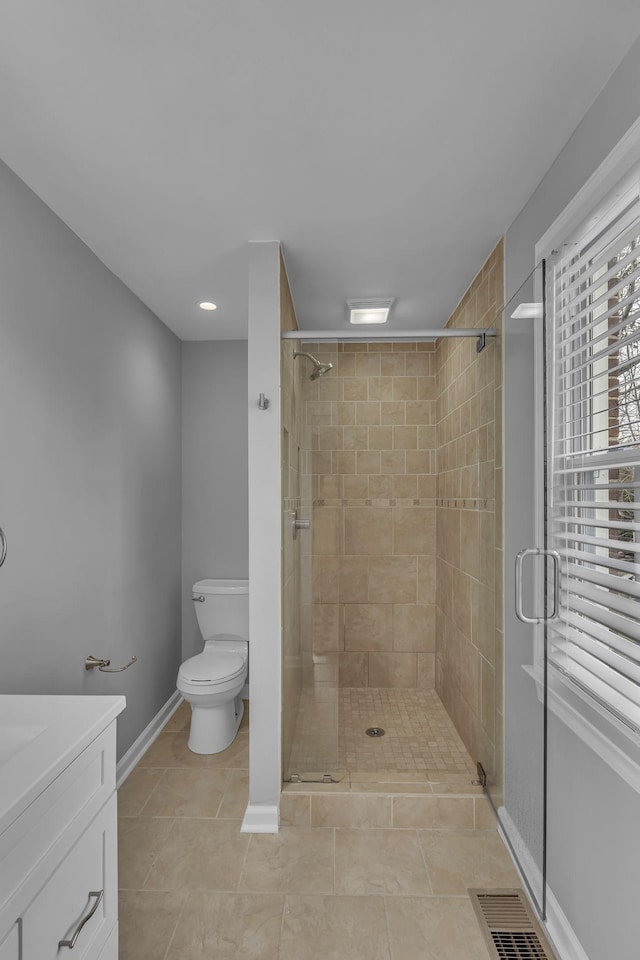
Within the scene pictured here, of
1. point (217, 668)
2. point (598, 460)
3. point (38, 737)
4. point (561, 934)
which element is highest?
point (598, 460)

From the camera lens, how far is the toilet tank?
332 centimetres

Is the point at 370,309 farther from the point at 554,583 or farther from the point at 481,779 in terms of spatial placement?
the point at 481,779

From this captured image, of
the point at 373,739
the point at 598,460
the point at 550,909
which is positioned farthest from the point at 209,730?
the point at 598,460

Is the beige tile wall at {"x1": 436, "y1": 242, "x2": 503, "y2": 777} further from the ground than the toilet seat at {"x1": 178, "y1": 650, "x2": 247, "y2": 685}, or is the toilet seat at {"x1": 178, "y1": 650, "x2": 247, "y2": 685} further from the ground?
the beige tile wall at {"x1": 436, "y1": 242, "x2": 503, "y2": 777}

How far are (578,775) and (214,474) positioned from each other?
2731 mm

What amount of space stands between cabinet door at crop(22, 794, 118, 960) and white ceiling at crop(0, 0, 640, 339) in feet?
6.11

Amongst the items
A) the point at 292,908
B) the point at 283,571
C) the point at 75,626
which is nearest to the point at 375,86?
the point at 283,571

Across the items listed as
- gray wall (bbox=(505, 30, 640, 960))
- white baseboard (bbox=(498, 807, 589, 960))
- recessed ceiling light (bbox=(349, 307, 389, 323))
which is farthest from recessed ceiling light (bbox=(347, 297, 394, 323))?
white baseboard (bbox=(498, 807, 589, 960))

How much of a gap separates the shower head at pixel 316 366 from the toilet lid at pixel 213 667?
5.29ft

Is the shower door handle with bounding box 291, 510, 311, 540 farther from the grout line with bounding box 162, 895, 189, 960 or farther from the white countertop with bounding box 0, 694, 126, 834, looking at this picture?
the grout line with bounding box 162, 895, 189, 960

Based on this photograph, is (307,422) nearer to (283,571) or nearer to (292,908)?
(283,571)

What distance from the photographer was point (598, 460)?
1.35 metres

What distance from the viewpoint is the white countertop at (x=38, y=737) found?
993 millimetres

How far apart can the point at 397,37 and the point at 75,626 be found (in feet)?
7.31
